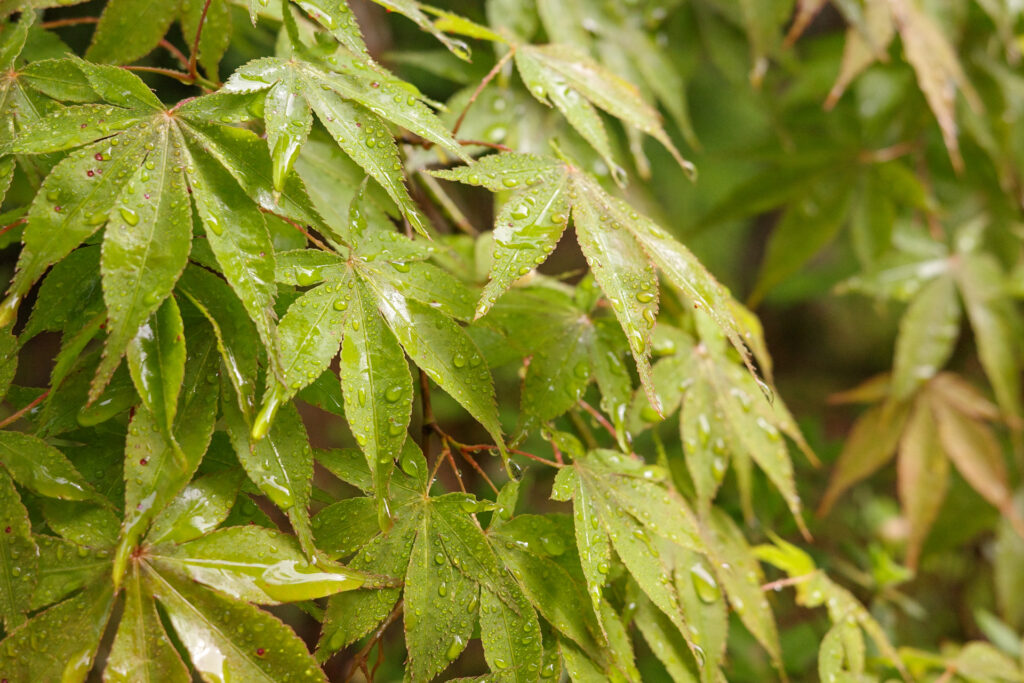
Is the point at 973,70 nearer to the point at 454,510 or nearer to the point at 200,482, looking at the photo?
the point at 454,510

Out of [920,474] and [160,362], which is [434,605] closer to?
[160,362]

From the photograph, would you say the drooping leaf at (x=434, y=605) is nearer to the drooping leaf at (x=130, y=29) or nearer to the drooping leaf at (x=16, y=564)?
the drooping leaf at (x=16, y=564)

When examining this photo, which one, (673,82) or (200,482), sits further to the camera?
(673,82)

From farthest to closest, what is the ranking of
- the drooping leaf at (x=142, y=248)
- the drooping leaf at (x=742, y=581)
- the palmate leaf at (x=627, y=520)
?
the drooping leaf at (x=742, y=581), the palmate leaf at (x=627, y=520), the drooping leaf at (x=142, y=248)

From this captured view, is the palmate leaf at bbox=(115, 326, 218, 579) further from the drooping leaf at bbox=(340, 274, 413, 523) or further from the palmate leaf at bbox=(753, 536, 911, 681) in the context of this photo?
the palmate leaf at bbox=(753, 536, 911, 681)

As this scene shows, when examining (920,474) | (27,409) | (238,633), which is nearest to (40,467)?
(27,409)

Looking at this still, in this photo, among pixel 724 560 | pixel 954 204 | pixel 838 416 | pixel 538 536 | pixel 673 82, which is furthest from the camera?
pixel 838 416

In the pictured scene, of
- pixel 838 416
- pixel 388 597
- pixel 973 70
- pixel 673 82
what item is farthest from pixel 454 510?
pixel 838 416

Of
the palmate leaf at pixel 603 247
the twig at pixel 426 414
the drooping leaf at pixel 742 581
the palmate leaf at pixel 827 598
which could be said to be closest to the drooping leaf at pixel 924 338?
the palmate leaf at pixel 827 598
